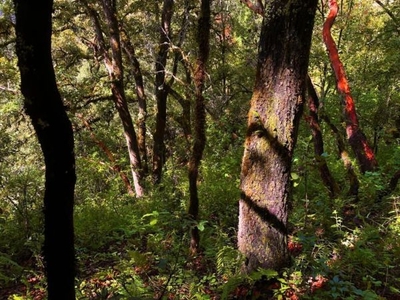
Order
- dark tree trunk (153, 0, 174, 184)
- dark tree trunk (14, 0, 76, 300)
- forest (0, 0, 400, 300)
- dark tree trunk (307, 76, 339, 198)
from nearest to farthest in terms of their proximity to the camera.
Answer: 1. dark tree trunk (14, 0, 76, 300)
2. forest (0, 0, 400, 300)
3. dark tree trunk (307, 76, 339, 198)
4. dark tree trunk (153, 0, 174, 184)

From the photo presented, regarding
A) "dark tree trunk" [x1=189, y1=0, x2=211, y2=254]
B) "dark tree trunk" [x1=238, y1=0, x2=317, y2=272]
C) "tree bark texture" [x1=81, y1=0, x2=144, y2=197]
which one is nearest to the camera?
"dark tree trunk" [x1=238, y1=0, x2=317, y2=272]

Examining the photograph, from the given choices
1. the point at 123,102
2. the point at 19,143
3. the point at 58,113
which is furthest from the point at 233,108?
the point at 58,113

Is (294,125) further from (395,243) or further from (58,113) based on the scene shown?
(58,113)

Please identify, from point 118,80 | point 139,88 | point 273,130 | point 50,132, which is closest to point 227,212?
point 273,130

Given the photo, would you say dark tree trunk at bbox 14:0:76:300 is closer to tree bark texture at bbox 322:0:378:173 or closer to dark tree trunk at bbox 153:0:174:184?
tree bark texture at bbox 322:0:378:173

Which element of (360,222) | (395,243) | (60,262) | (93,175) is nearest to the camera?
(60,262)

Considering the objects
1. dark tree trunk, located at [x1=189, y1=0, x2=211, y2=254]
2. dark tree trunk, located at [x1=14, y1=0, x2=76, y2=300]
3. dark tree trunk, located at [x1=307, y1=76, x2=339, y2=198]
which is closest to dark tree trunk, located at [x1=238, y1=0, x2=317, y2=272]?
dark tree trunk, located at [x1=189, y1=0, x2=211, y2=254]

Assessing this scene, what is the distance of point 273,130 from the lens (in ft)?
12.5

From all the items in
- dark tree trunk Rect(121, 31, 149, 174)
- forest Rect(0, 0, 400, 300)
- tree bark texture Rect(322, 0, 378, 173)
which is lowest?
forest Rect(0, 0, 400, 300)

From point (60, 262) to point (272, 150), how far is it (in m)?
2.30

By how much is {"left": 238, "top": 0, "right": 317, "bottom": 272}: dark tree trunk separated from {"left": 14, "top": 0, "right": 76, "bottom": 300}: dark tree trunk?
2082 millimetres

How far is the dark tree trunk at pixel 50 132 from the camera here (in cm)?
202

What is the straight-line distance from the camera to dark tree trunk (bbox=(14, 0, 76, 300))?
2018 millimetres

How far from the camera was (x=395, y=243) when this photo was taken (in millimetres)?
4371
